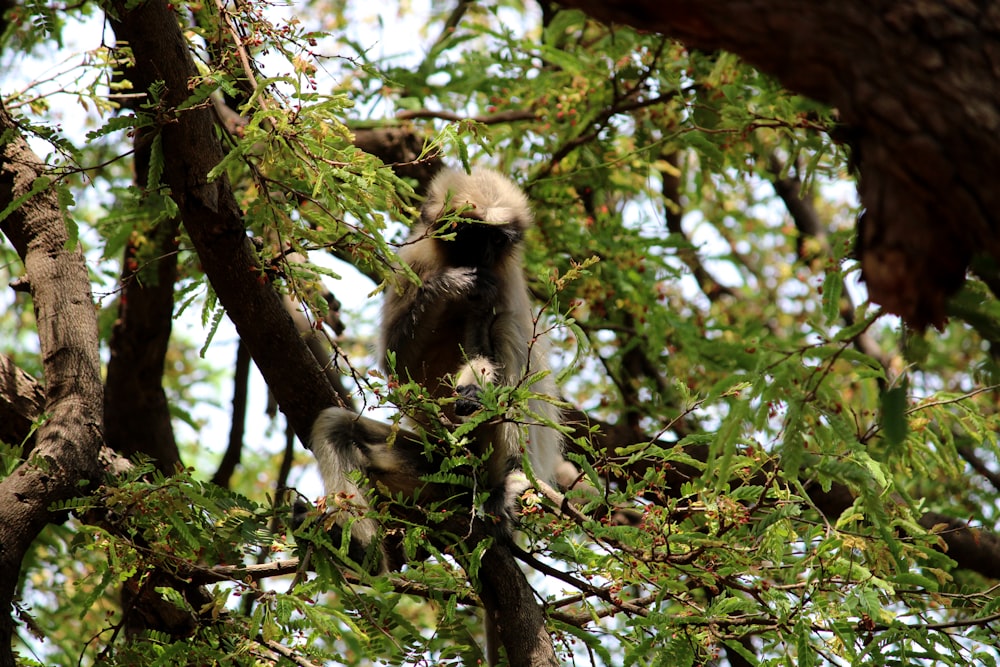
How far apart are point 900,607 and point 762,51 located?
3.79m

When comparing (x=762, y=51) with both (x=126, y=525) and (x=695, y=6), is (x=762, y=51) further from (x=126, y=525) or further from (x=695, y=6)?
(x=126, y=525)

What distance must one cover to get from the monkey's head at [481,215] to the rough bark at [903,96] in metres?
3.08

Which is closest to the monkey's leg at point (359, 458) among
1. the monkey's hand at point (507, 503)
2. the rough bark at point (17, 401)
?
the monkey's hand at point (507, 503)

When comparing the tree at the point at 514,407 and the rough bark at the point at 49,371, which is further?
the rough bark at the point at 49,371

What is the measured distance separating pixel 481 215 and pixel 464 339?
66 cm

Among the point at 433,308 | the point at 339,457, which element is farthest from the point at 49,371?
the point at 433,308

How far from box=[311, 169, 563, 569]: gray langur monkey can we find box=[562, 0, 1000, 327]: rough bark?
251 centimetres

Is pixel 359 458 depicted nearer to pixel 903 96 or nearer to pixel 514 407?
pixel 514 407

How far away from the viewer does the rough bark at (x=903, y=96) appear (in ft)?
5.49

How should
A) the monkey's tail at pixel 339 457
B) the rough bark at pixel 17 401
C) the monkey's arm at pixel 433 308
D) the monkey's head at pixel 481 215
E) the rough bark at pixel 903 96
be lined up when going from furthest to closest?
the monkey's head at pixel 481 215 → the monkey's arm at pixel 433 308 → the monkey's tail at pixel 339 457 → the rough bark at pixel 17 401 → the rough bark at pixel 903 96

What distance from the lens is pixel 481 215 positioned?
5.07 metres

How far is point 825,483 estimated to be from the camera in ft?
10.5

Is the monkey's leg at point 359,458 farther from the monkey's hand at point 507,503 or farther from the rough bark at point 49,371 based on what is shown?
the rough bark at point 49,371

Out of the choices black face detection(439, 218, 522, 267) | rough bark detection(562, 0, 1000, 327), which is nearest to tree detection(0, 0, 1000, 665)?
rough bark detection(562, 0, 1000, 327)
